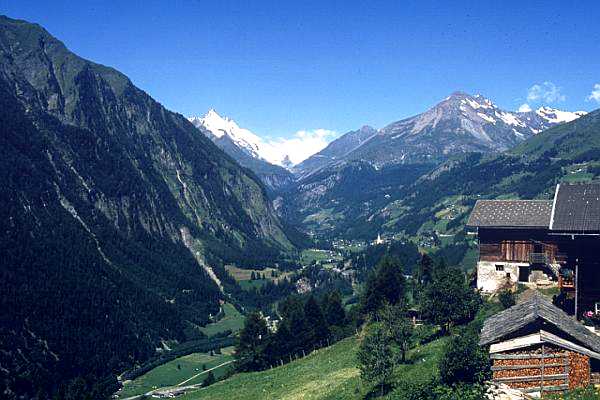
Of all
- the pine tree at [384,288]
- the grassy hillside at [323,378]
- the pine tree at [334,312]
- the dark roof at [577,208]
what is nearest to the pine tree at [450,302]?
the grassy hillside at [323,378]

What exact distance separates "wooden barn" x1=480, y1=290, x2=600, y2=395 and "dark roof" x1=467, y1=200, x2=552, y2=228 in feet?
94.4

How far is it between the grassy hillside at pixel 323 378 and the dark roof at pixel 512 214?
700 inches

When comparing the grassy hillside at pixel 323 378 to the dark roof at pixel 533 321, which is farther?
the grassy hillside at pixel 323 378

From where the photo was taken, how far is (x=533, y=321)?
3656 centimetres

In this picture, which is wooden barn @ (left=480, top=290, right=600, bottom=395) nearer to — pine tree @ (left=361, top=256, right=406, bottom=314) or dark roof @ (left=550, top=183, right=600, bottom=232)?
dark roof @ (left=550, top=183, right=600, bottom=232)

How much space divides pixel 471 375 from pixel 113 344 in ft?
511

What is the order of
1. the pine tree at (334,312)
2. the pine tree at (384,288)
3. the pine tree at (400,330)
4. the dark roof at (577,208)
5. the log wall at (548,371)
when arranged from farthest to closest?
1. the pine tree at (334,312)
2. the pine tree at (384,288)
3. the dark roof at (577,208)
4. the pine tree at (400,330)
5. the log wall at (548,371)

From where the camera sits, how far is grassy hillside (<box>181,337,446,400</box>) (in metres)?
47.8

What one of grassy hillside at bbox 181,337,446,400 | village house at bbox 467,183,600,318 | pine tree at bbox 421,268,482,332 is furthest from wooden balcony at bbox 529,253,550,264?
grassy hillside at bbox 181,337,446,400

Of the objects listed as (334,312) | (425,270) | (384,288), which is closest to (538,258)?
(384,288)

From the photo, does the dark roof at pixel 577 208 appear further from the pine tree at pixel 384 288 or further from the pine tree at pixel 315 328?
the pine tree at pixel 315 328

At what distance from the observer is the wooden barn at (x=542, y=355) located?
35875mm

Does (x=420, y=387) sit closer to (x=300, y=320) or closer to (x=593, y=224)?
(x=593, y=224)

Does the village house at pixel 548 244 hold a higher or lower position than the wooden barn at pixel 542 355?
higher
